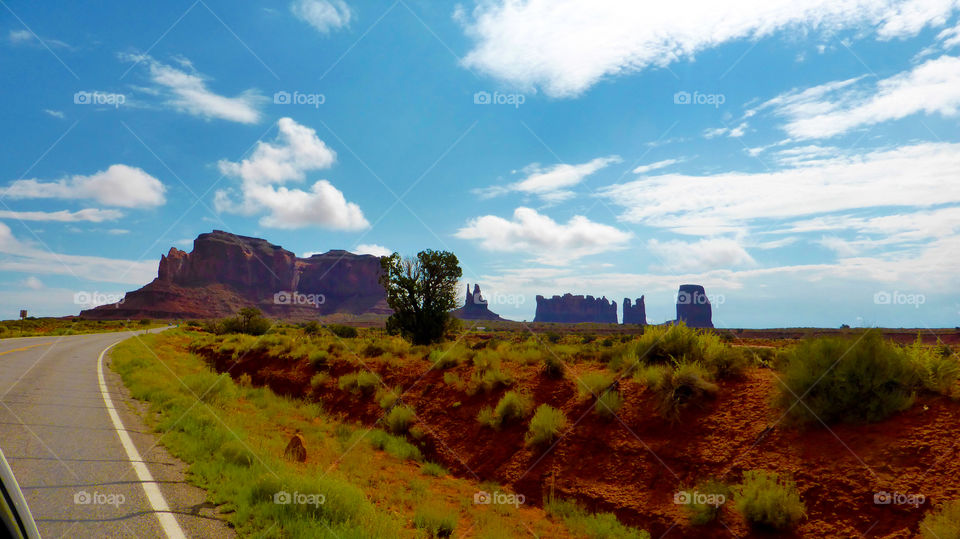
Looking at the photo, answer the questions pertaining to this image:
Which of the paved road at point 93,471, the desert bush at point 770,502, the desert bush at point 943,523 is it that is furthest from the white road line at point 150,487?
the desert bush at point 943,523

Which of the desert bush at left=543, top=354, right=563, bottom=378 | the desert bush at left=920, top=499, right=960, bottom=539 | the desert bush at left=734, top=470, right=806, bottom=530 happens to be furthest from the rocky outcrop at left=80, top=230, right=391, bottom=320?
the desert bush at left=920, top=499, right=960, bottom=539

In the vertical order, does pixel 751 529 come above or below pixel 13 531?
below

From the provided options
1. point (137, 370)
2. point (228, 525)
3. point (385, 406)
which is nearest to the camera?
point (228, 525)

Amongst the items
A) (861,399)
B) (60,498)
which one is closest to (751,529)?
(861,399)

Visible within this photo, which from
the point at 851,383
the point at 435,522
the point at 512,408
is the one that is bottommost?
the point at 435,522

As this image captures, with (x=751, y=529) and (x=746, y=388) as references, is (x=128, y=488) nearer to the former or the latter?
(x=751, y=529)

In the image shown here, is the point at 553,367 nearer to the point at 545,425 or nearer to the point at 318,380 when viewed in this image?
the point at 545,425

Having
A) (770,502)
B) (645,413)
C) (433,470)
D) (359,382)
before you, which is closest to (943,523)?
(770,502)

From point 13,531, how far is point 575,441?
32.6 ft

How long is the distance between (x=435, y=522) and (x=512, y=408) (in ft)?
16.0

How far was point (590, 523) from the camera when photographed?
26.7 feet

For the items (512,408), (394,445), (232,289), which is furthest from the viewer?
(232,289)

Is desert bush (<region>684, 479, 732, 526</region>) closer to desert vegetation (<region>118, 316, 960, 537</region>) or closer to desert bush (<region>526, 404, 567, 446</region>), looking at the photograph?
desert vegetation (<region>118, 316, 960, 537</region>)

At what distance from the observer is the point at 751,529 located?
281 inches
